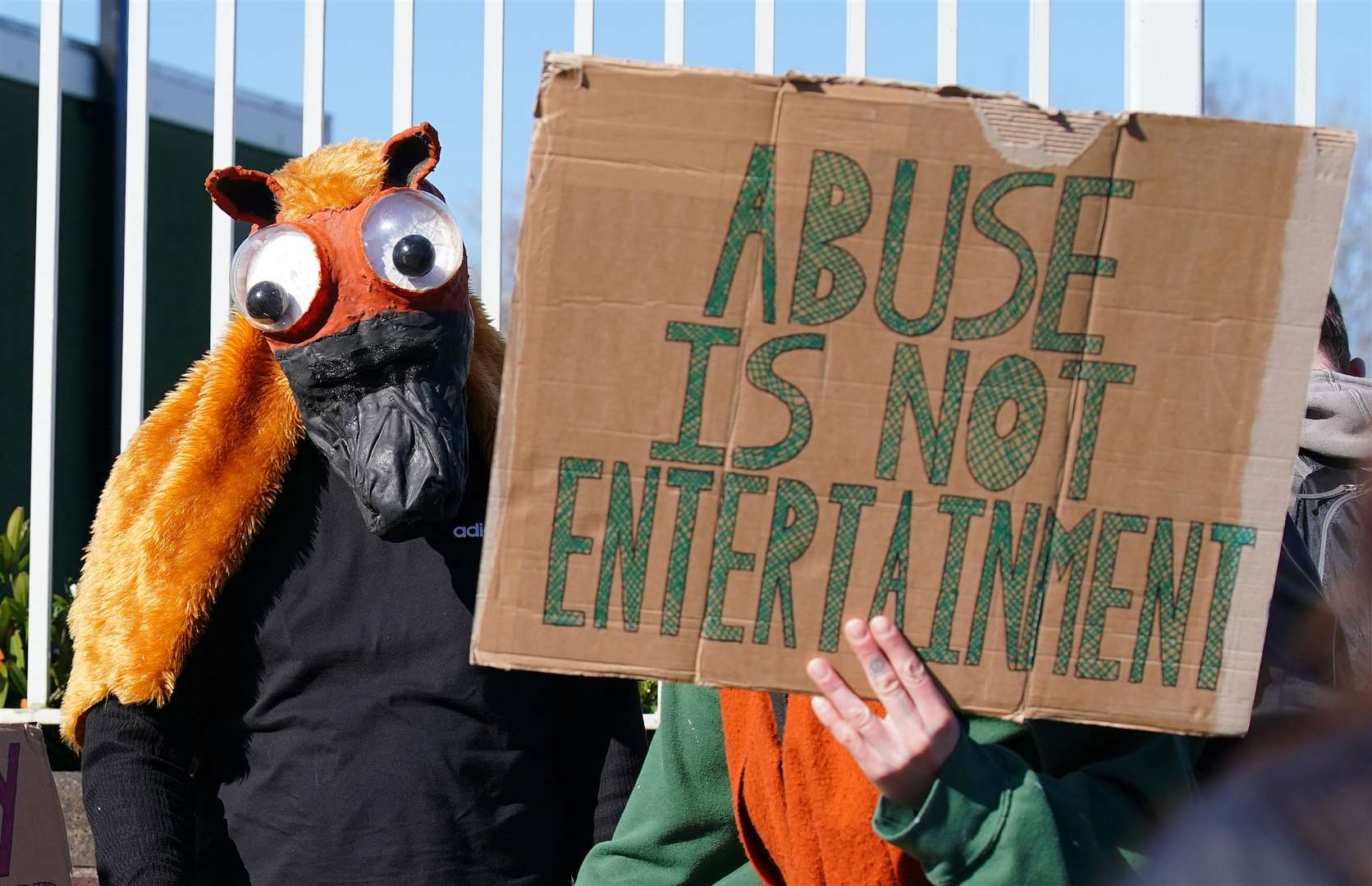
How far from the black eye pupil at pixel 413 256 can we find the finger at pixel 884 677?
3.58 ft

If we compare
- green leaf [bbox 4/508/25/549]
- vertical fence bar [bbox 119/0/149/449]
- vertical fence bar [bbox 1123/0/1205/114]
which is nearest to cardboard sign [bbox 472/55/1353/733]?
vertical fence bar [bbox 1123/0/1205/114]

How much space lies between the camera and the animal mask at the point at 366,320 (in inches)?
82.7

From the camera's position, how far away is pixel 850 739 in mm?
1270

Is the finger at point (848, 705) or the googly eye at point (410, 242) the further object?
the googly eye at point (410, 242)

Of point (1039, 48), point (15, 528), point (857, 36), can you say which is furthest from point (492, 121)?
point (15, 528)

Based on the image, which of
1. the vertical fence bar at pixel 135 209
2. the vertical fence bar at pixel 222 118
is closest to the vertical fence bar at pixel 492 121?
the vertical fence bar at pixel 222 118

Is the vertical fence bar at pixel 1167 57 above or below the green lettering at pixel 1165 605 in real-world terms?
above

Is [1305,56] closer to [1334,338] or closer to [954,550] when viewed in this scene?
[1334,338]

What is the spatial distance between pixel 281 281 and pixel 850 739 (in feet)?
4.01

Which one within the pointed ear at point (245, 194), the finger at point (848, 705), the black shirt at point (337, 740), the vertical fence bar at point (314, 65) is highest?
the vertical fence bar at point (314, 65)

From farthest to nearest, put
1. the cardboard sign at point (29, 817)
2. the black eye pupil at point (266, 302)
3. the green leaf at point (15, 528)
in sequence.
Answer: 1. the green leaf at point (15, 528)
2. the cardboard sign at point (29, 817)
3. the black eye pupil at point (266, 302)

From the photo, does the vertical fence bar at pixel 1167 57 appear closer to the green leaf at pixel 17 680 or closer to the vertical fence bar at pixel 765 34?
the vertical fence bar at pixel 765 34

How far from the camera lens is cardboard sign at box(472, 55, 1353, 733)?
125 cm

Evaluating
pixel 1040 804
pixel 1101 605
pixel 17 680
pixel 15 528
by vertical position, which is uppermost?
pixel 1101 605
